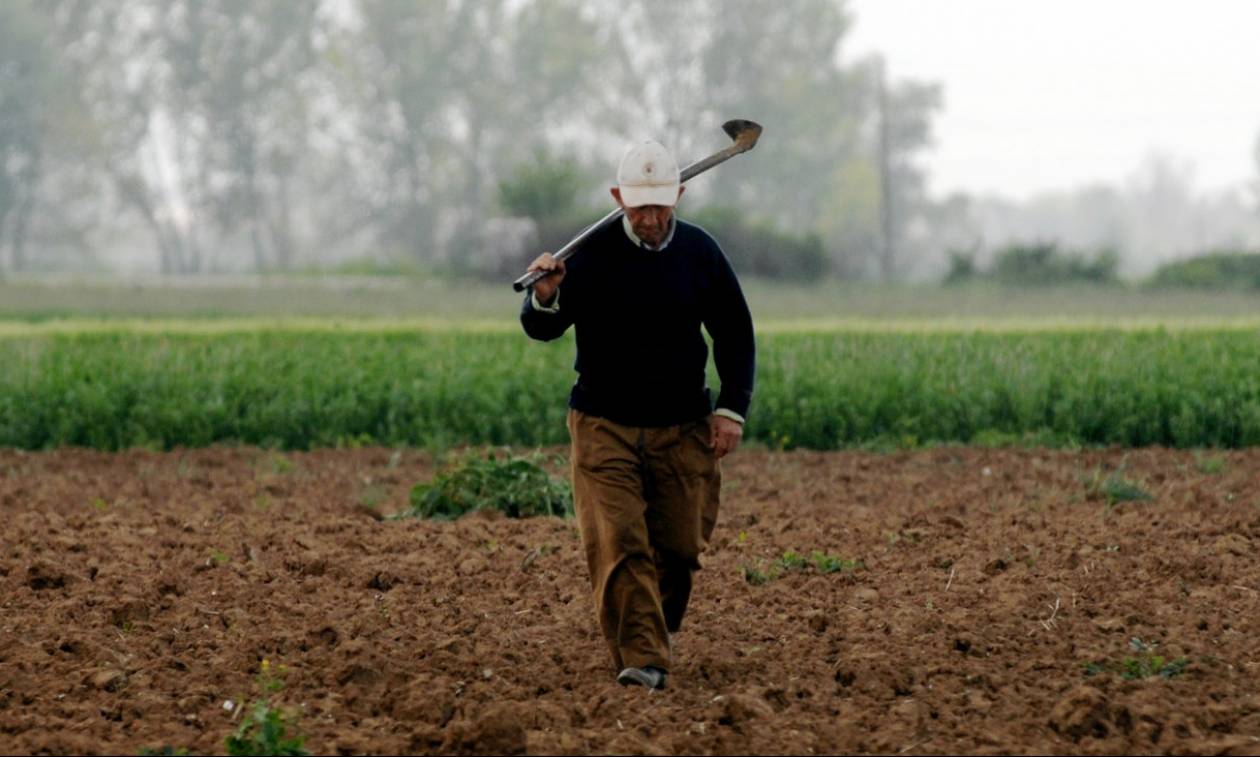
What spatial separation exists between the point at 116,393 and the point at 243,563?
21.8 feet

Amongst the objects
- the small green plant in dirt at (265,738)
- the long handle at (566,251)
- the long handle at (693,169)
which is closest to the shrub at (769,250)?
the long handle at (693,169)

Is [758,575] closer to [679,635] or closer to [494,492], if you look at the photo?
[679,635]

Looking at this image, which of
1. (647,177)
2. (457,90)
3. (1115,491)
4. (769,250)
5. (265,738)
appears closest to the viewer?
(265,738)

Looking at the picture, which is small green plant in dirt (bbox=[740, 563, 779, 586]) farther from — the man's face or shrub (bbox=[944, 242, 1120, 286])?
shrub (bbox=[944, 242, 1120, 286])

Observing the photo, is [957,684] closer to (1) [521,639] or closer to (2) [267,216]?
(1) [521,639]

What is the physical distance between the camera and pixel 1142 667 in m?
6.60

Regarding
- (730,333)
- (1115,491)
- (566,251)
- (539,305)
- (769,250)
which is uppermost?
(769,250)

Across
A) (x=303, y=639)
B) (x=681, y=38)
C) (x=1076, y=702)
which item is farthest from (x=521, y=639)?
(x=681, y=38)

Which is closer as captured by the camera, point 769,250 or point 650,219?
point 650,219

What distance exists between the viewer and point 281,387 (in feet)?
49.0

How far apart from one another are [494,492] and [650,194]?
465cm

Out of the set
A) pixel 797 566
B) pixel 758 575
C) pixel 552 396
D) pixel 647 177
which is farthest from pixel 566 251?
pixel 552 396

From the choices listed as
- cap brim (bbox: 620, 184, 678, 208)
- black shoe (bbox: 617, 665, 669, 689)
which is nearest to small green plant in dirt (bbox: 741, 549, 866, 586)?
black shoe (bbox: 617, 665, 669, 689)

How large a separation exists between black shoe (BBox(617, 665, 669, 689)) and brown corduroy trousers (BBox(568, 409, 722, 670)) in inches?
0.9
